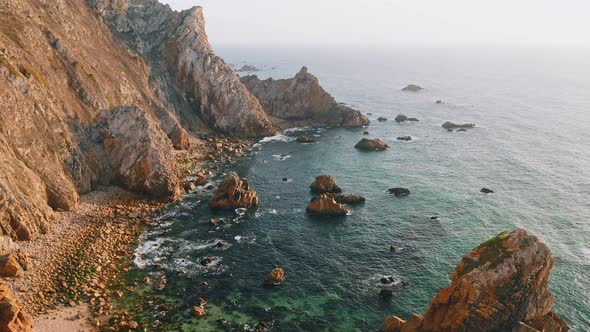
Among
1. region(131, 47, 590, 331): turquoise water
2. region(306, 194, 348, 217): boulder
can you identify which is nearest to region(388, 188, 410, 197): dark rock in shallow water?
region(131, 47, 590, 331): turquoise water

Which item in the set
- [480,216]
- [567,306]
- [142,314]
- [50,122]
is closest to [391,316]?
[567,306]

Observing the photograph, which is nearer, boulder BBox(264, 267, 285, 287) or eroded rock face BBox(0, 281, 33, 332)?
eroded rock face BBox(0, 281, 33, 332)

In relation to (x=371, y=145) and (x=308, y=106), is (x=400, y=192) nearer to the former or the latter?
(x=371, y=145)

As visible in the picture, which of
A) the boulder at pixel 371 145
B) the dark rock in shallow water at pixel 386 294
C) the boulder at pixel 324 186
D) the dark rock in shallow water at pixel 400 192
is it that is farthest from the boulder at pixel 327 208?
the boulder at pixel 371 145

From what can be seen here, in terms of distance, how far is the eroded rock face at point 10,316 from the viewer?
3881cm

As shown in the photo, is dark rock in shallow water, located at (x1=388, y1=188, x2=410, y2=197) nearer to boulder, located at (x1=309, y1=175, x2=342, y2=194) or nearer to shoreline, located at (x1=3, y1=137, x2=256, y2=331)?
boulder, located at (x1=309, y1=175, x2=342, y2=194)

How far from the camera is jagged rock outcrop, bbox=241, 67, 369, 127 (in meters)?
148

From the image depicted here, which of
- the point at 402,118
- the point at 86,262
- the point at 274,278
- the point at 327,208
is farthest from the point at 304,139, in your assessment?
the point at 86,262

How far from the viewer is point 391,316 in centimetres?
4825

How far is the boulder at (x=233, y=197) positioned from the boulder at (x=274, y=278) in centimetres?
2363

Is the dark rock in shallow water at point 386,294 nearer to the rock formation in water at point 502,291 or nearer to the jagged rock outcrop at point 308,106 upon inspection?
the rock formation in water at point 502,291

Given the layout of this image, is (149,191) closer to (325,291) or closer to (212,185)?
(212,185)

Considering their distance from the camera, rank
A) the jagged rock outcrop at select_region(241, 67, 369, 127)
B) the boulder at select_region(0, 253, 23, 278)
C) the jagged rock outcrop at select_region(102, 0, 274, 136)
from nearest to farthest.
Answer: the boulder at select_region(0, 253, 23, 278) < the jagged rock outcrop at select_region(102, 0, 274, 136) < the jagged rock outcrop at select_region(241, 67, 369, 127)

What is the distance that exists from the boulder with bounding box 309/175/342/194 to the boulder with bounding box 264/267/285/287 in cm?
3222
